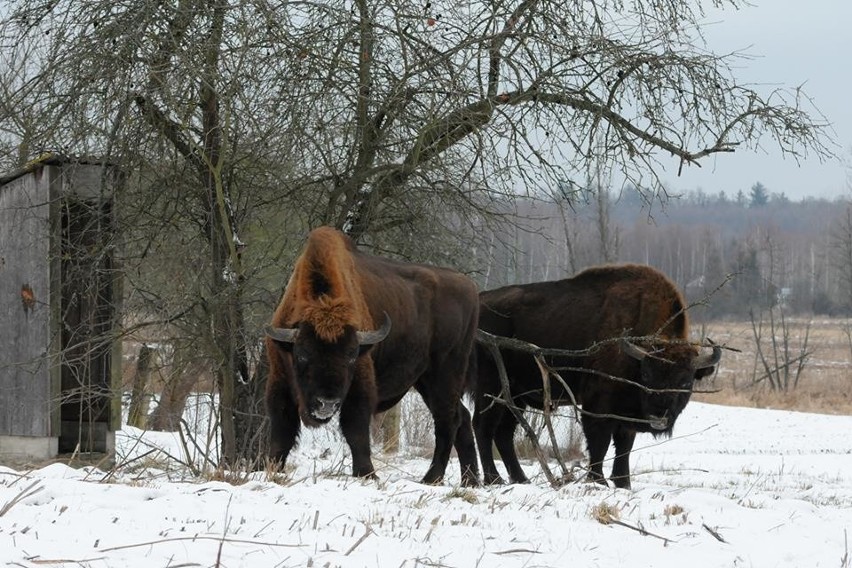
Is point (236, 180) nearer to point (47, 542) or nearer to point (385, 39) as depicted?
point (385, 39)

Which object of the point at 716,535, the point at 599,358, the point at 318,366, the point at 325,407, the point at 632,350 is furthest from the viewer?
the point at 599,358

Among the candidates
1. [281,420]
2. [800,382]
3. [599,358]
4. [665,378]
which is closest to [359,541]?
[281,420]

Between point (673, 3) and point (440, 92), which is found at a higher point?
point (673, 3)

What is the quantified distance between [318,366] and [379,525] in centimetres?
301

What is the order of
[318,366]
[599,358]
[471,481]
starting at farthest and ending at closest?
1. [599,358]
2. [471,481]
3. [318,366]

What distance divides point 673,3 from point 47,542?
7.57 meters

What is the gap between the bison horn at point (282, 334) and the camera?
28.7ft

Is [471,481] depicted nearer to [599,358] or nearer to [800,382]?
[599,358]

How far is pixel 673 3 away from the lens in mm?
10359

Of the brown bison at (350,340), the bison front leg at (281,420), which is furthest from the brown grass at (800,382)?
the bison front leg at (281,420)

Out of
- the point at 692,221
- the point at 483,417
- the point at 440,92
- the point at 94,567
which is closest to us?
the point at 94,567

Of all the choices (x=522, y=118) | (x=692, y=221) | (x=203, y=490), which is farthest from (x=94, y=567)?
(x=692, y=221)

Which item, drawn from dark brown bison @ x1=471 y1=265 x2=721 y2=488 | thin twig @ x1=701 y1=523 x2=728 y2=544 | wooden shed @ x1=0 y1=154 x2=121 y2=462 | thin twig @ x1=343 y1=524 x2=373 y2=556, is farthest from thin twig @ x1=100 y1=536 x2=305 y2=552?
dark brown bison @ x1=471 y1=265 x2=721 y2=488

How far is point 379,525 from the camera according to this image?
5762 millimetres
